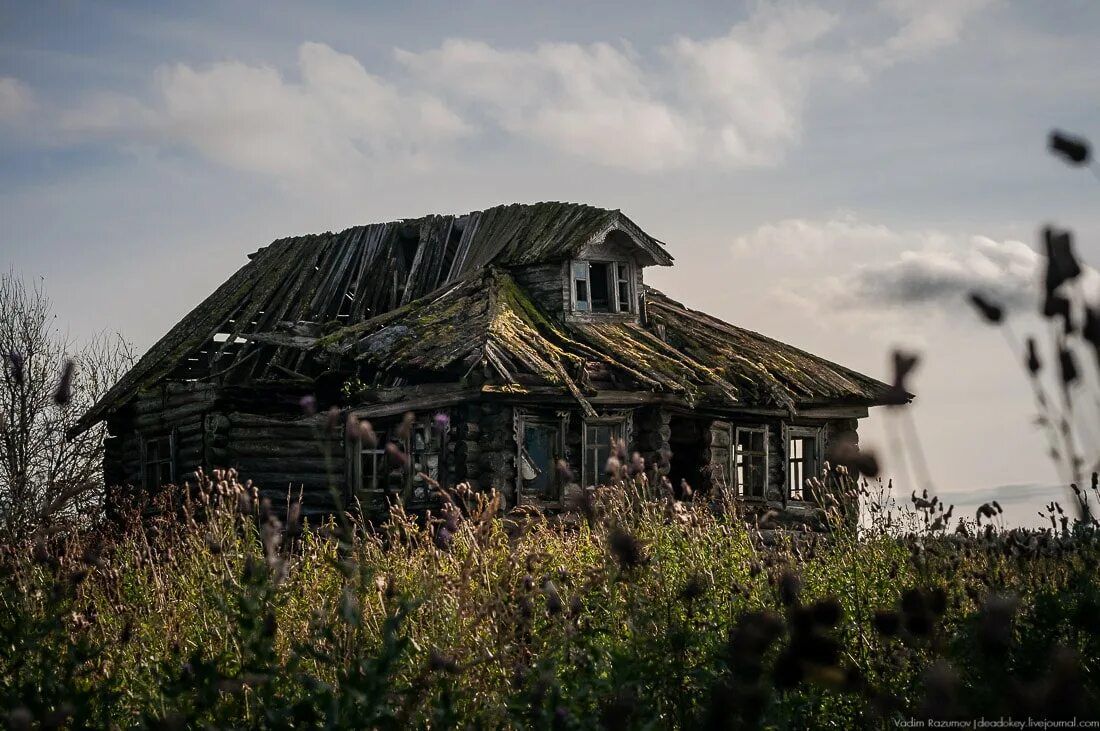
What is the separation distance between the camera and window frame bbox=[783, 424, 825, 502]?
1792 cm

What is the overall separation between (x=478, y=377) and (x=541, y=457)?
64.3 inches

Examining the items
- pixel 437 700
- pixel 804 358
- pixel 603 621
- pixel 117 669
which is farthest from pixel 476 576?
pixel 804 358

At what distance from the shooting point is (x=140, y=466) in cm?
1906

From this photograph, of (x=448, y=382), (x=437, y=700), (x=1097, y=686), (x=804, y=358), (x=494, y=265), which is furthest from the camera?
(x=804, y=358)

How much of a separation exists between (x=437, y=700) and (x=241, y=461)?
12.8m

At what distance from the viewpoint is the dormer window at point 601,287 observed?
57.6 feet

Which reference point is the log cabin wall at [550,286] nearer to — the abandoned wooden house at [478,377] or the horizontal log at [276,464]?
the abandoned wooden house at [478,377]

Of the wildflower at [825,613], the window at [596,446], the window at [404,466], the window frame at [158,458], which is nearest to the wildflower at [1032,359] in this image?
the wildflower at [825,613]

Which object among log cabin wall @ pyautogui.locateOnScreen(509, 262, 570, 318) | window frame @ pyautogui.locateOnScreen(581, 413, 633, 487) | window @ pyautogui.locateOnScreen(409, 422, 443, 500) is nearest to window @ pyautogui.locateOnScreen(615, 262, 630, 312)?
log cabin wall @ pyautogui.locateOnScreen(509, 262, 570, 318)

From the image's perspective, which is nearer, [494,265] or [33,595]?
[33,595]

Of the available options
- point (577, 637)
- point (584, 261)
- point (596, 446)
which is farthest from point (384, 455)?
point (577, 637)

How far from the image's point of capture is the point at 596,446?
1552cm

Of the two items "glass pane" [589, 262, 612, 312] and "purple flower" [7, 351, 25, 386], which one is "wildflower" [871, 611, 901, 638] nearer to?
"purple flower" [7, 351, 25, 386]

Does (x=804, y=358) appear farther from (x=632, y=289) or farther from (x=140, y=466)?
(x=140, y=466)
